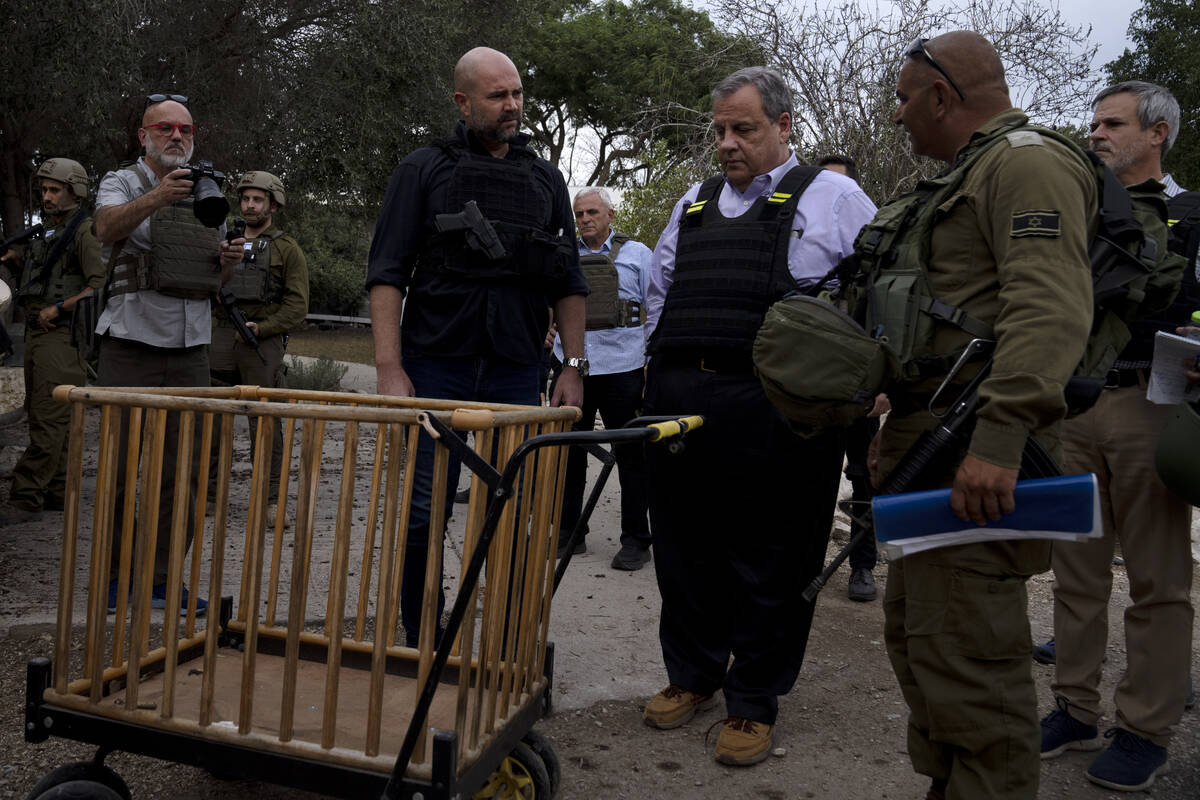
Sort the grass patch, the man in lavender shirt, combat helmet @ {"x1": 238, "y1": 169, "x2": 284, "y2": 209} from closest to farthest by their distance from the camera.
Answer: the man in lavender shirt < combat helmet @ {"x1": 238, "y1": 169, "x2": 284, "y2": 209} < the grass patch

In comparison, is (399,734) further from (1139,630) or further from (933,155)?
(1139,630)

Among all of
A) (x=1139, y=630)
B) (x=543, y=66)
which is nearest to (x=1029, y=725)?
(x=1139, y=630)

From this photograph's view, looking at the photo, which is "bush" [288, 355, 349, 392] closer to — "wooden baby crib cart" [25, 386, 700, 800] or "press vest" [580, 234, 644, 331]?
"press vest" [580, 234, 644, 331]

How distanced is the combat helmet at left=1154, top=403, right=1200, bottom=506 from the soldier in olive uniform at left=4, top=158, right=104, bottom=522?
5.69m

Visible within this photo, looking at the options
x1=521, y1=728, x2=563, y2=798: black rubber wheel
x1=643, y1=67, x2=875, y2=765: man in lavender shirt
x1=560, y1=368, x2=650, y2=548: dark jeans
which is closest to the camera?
x1=521, y1=728, x2=563, y2=798: black rubber wheel

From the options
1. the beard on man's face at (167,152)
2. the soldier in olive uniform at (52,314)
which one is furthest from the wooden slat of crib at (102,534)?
the soldier in olive uniform at (52,314)

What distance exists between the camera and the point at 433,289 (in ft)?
11.5

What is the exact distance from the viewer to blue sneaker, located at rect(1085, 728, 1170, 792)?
3135mm

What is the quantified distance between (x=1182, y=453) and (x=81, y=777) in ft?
10.1

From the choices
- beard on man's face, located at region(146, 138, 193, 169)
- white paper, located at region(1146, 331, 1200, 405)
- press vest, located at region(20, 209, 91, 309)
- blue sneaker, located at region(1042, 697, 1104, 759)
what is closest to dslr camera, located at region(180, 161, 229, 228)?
beard on man's face, located at region(146, 138, 193, 169)

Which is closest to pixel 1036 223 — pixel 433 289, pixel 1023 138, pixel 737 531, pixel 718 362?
pixel 1023 138

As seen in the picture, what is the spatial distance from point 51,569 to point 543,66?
28909 millimetres

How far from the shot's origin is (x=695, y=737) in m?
3.46

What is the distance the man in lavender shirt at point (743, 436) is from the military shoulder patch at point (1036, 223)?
1.00 metres
